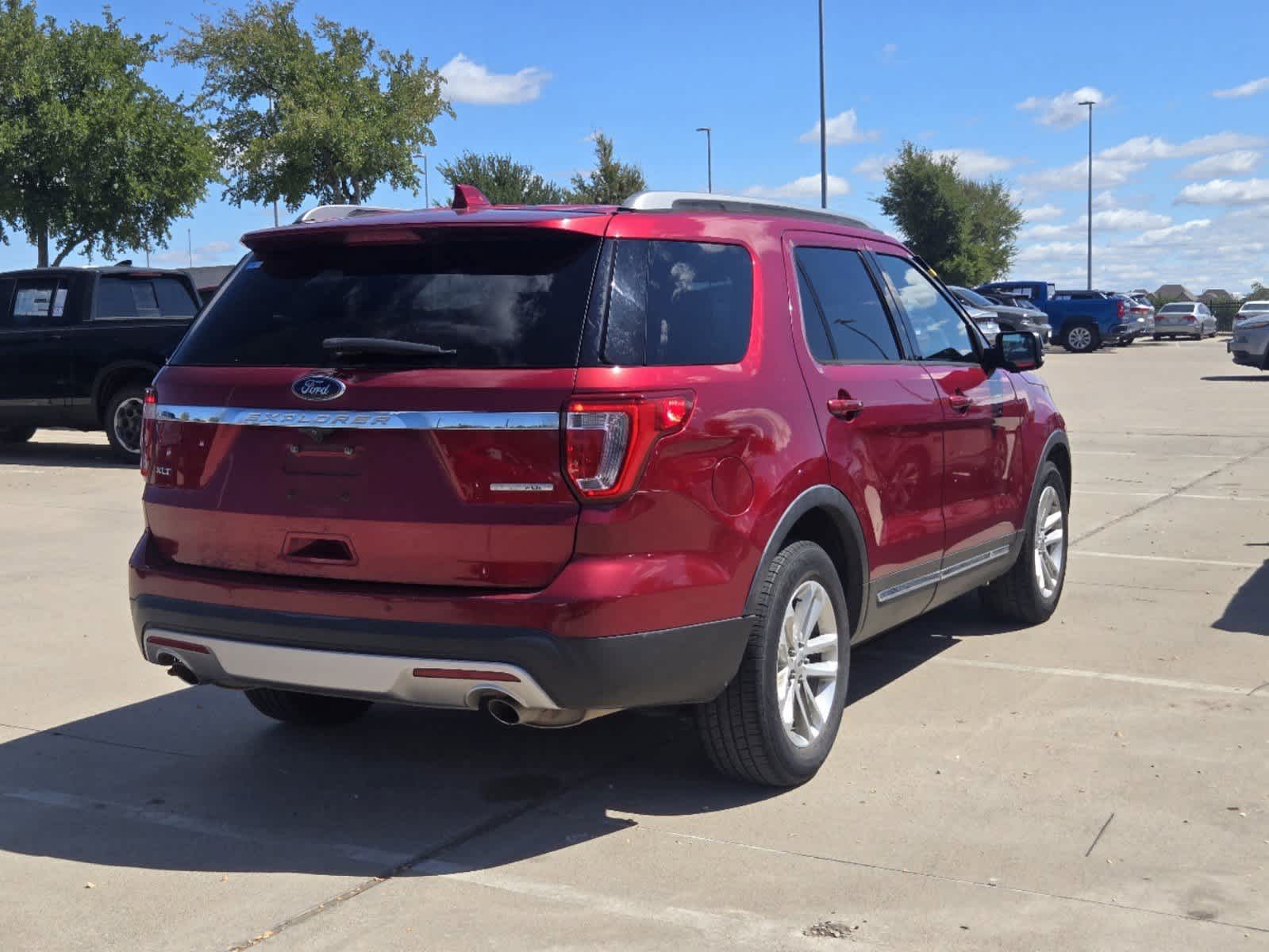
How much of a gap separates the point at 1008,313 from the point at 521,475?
106 feet

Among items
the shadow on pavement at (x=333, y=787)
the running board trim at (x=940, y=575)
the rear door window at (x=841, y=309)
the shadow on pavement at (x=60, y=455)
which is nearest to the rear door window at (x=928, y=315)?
the rear door window at (x=841, y=309)

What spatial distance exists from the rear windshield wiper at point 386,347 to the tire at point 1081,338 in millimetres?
40688

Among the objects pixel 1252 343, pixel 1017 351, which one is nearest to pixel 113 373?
pixel 1017 351

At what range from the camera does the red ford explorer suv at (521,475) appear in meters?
3.99

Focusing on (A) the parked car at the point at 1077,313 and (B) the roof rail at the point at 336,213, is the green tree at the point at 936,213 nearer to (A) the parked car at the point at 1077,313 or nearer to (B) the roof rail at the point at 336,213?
(A) the parked car at the point at 1077,313

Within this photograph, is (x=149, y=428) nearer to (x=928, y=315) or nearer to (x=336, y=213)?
(x=336, y=213)

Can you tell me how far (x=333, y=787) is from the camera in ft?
15.9

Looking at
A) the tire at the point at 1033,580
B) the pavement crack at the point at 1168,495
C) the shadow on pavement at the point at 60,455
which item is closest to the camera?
the tire at the point at 1033,580

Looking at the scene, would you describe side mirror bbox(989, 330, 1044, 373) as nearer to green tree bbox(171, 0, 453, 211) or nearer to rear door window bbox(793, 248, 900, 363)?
rear door window bbox(793, 248, 900, 363)

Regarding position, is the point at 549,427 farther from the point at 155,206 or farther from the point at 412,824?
the point at 155,206

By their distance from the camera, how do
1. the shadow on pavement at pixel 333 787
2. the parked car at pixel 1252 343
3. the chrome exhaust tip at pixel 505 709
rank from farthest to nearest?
the parked car at pixel 1252 343 → the shadow on pavement at pixel 333 787 → the chrome exhaust tip at pixel 505 709

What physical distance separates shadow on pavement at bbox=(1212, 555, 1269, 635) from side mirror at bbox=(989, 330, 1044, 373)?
163cm

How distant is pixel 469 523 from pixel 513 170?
5898 centimetres

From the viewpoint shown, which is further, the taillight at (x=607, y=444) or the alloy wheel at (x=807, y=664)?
the alloy wheel at (x=807, y=664)
